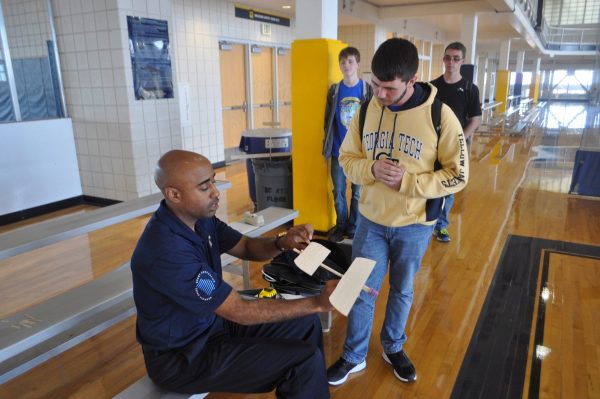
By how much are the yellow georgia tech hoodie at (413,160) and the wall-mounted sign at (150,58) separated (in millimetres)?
3758

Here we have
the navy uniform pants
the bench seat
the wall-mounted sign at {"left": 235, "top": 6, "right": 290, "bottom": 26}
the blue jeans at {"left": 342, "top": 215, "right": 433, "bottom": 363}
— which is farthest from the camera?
the wall-mounted sign at {"left": 235, "top": 6, "right": 290, "bottom": 26}

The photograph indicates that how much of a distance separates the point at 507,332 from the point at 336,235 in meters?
1.73

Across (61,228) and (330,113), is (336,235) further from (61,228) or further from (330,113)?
(61,228)

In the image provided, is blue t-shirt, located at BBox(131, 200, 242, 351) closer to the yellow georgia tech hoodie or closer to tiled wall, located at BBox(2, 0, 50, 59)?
the yellow georgia tech hoodie

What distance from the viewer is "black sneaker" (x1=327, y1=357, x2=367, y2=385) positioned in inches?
83.7

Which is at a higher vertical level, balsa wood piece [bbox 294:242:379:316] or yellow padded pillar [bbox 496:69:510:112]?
yellow padded pillar [bbox 496:69:510:112]

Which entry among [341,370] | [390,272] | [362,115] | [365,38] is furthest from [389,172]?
[365,38]

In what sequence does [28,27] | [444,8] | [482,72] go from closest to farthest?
[28,27], [444,8], [482,72]

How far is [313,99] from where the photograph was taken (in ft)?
12.6

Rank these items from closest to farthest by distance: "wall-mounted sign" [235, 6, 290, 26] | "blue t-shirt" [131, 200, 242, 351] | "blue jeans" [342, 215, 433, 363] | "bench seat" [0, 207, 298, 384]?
1. "blue t-shirt" [131, 200, 242, 351]
2. "bench seat" [0, 207, 298, 384]
3. "blue jeans" [342, 215, 433, 363]
4. "wall-mounted sign" [235, 6, 290, 26]

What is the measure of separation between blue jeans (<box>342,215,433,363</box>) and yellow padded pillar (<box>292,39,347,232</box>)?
76.2 inches

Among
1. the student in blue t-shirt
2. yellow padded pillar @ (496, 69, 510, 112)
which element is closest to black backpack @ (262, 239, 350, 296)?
the student in blue t-shirt

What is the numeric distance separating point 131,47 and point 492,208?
4.46 meters

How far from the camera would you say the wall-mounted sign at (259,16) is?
7.39 m
